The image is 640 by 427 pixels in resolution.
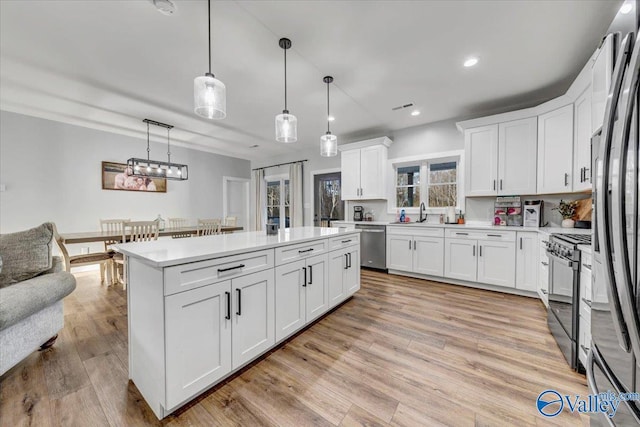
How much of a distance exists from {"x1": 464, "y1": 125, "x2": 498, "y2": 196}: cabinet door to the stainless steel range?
1.57 meters

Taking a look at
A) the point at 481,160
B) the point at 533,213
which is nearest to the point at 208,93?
the point at 481,160

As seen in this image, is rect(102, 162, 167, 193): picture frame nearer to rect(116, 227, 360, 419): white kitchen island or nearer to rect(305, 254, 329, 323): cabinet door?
rect(116, 227, 360, 419): white kitchen island

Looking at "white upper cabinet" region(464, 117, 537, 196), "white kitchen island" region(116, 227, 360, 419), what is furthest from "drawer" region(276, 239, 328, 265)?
"white upper cabinet" region(464, 117, 537, 196)

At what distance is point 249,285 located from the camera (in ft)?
5.57

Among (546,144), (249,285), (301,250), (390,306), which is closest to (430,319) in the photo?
(390,306)

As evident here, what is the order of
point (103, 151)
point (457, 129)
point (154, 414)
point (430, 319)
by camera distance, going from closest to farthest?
point (154, 414) < point (430, 319) < point (457, 129) < point (103, 151)

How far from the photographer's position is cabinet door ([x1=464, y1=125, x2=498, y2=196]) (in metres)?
3.55

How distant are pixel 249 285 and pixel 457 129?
4.15m

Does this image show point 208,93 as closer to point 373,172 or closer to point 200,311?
point 200,311

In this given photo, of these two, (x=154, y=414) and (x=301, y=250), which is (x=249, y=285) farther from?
(x=154, y=414)

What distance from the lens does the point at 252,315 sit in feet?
5.65

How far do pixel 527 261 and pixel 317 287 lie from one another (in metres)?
2.79

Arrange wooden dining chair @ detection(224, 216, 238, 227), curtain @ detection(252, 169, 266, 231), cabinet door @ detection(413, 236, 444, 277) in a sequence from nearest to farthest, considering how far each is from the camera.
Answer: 1. cabinet door @ detection(413, 236, 444, 277)
2. wooden dining chair @ detection(224, 216, 238, 227)
3. curtain @ detection(252, 169, 266, 231)

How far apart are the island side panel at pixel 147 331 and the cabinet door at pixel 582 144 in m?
3.81
